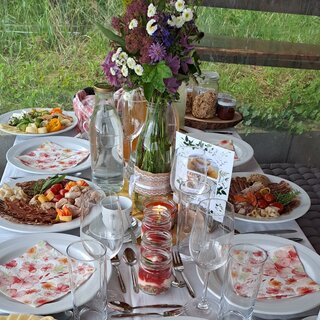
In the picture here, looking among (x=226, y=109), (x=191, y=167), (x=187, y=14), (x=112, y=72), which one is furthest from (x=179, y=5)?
(x=226, y=109)

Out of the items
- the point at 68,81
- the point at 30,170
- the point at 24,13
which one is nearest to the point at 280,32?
the point at 68,81

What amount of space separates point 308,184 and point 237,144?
0.67 m

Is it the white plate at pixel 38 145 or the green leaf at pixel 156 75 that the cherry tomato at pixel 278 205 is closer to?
the green leaf at pixel 156 75

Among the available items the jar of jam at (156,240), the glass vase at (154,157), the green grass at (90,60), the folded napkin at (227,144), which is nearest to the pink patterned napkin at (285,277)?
the jar of jam at (156,240)

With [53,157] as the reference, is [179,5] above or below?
above

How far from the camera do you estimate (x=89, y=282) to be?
0.86m

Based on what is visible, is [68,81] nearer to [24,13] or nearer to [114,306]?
[24,13]

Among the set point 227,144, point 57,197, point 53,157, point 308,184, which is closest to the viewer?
point 57,197

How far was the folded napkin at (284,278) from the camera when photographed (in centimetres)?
97

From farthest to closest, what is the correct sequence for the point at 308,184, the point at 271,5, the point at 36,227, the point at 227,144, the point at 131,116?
1. the point at 271,5
2. the point at 308,184
3. the point at 227,144
4. the point at 131,116
5. the point at 36,227

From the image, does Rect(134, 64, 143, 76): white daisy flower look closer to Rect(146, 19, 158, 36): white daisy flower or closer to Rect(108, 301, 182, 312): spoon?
Rect(146, 19, 158, 36): white daisy flower

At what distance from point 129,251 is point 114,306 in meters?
0.18

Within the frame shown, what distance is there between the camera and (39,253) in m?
1.05

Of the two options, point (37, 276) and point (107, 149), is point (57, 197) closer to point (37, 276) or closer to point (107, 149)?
point (107, 149)
